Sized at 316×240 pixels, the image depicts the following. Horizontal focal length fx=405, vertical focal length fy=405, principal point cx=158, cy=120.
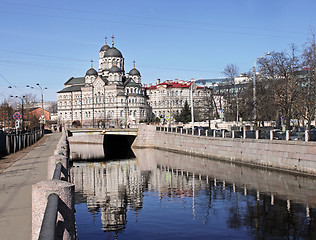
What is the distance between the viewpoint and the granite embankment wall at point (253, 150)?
26.5 metres

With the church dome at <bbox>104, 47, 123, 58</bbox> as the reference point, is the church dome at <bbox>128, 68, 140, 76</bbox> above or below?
below

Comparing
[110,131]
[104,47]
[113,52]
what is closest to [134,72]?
[113,52]

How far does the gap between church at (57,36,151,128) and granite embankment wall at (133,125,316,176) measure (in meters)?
77.3

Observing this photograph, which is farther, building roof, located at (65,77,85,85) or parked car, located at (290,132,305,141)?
building roof, located at (65,77,85,85)

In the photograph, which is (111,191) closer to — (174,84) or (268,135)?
(268,135)

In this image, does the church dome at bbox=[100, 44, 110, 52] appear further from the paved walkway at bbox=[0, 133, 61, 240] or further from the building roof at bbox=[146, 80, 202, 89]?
the paved walkway at bbox=[0, 133, 61, 240]

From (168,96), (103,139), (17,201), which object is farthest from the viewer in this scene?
(168,96)

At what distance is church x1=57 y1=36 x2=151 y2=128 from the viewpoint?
134375mm

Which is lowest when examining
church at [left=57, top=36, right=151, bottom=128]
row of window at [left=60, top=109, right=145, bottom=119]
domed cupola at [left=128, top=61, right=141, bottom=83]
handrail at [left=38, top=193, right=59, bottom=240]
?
handrail at [left=38, top=193, right=59, bottom=240]

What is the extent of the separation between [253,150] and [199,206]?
15.3 m

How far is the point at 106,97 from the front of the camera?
5354 inches

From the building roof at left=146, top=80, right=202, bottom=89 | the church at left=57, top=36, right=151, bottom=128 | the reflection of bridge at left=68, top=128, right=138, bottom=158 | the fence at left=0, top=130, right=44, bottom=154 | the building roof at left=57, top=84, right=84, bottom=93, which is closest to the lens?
the fence at left=0, top=130, right=44, bottom=154

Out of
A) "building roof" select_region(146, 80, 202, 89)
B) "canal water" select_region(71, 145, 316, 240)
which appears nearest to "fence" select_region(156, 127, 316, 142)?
"canal water" select_region(71, 145, 316, 240)

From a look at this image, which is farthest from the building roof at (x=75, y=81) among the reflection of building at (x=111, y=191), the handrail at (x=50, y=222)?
the handrail at (x=50, y=222)
